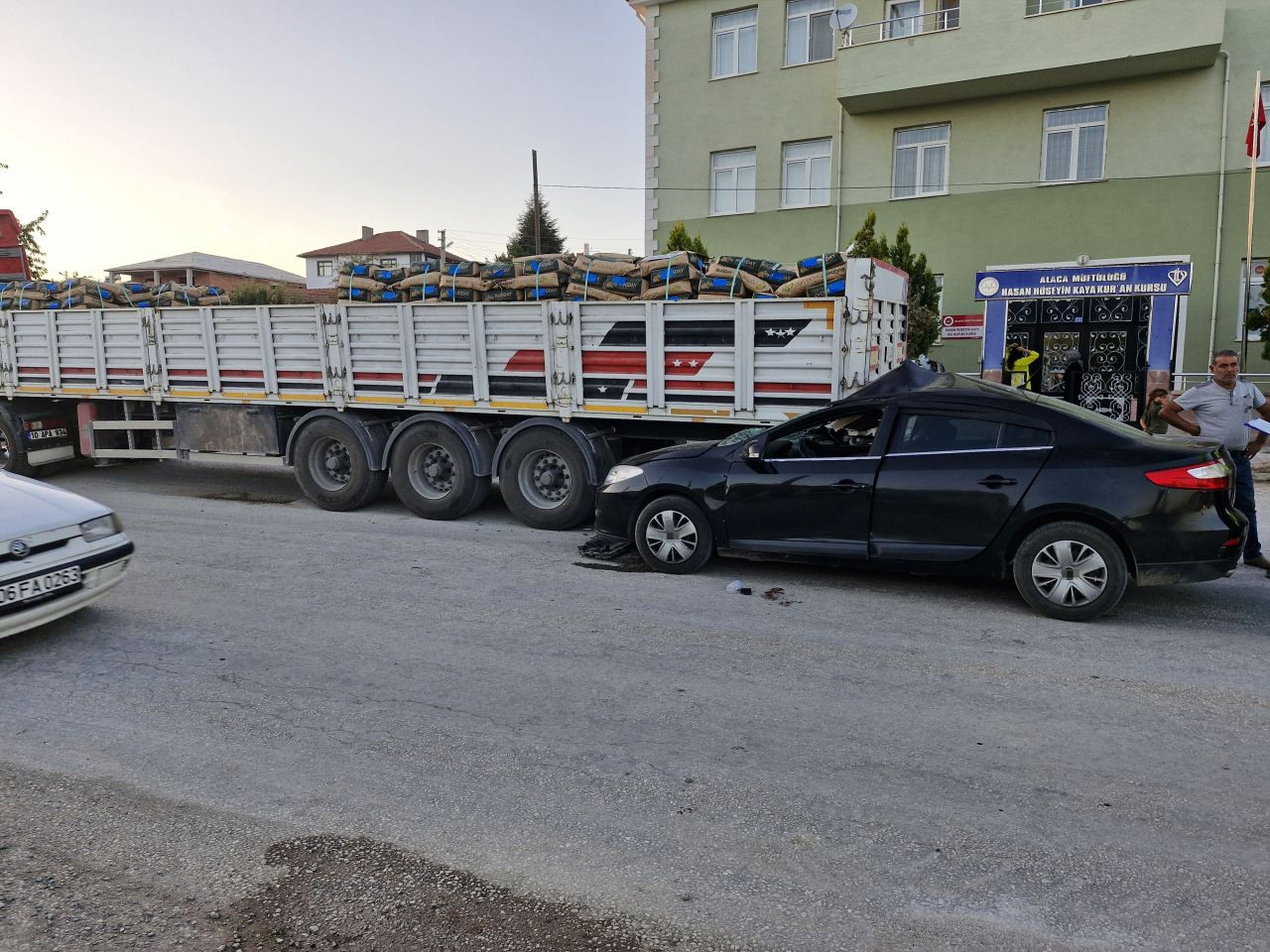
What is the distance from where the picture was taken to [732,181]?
22.1m

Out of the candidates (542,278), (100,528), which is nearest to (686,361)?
(542,278)

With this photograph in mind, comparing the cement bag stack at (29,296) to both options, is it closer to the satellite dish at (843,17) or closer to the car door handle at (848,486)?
the car door handle at (848,486)

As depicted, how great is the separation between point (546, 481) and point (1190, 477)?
558 centimetres

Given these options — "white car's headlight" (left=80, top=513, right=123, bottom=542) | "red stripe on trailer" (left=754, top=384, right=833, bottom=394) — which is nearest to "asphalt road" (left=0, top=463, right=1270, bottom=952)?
"white car's headlight" (left=80, top=513, right=123, bottom=542)

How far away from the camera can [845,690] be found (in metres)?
4.72

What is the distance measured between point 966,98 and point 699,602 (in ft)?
55.8

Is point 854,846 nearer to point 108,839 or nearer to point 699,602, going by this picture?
point 108,839

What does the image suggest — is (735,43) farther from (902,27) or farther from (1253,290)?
(1253,290)

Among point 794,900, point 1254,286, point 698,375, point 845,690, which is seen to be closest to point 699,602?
Answer: point 845,690

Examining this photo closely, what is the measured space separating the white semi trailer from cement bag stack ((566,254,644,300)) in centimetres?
18

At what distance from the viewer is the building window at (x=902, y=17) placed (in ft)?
64.6

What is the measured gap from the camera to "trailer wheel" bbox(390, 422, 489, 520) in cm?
929

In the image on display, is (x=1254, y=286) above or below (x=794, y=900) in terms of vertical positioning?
above

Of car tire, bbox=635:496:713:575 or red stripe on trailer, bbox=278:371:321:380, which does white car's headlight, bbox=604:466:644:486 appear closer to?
car tire, bbox=635:496:713:575
